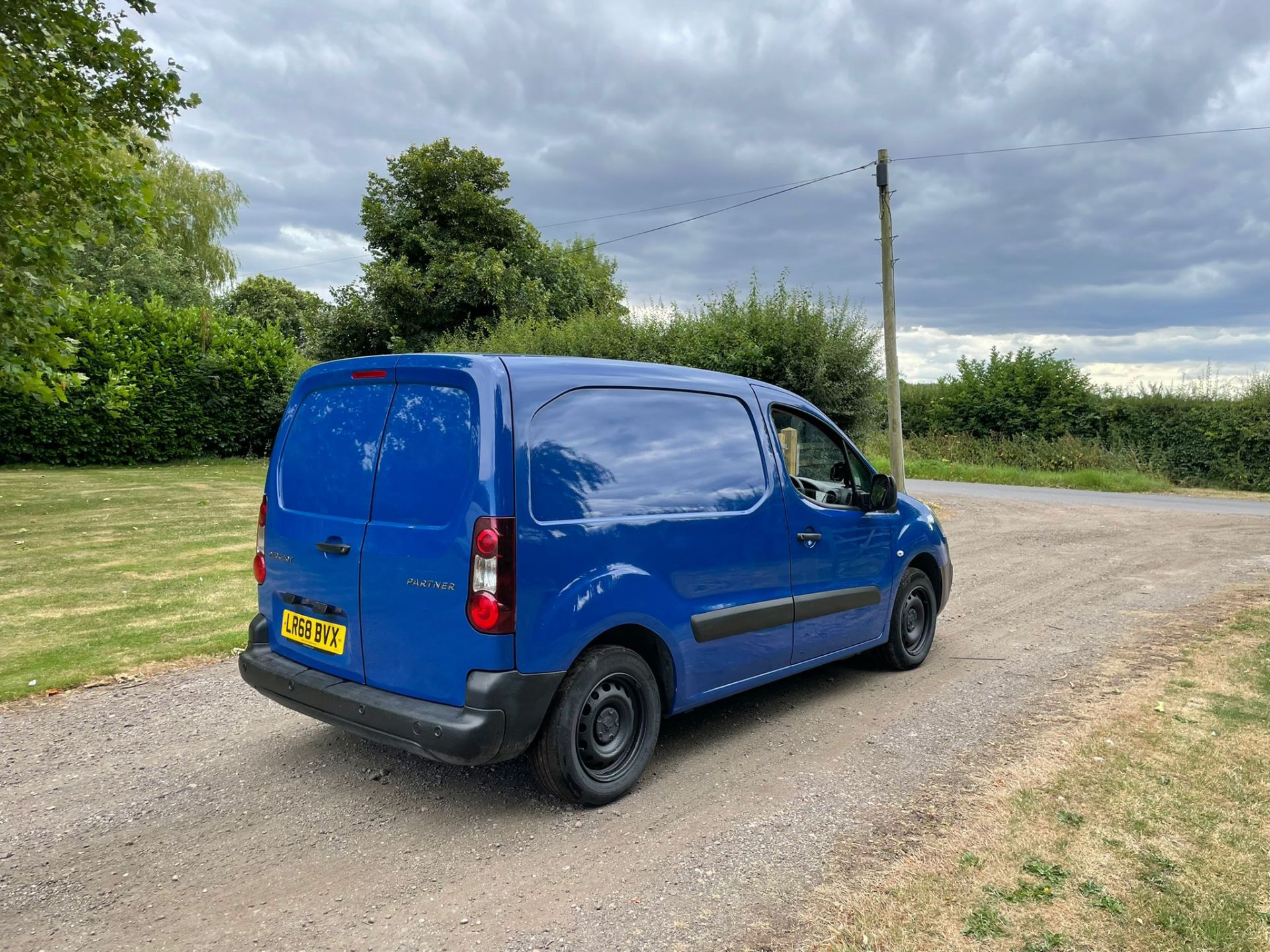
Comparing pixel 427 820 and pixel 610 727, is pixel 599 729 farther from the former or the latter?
pixel 427 820

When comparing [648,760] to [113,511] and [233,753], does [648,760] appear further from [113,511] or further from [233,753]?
[113,511]

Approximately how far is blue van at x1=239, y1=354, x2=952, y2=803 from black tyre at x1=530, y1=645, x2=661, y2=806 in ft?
0.03

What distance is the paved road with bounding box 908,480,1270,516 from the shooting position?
17047 millimetres

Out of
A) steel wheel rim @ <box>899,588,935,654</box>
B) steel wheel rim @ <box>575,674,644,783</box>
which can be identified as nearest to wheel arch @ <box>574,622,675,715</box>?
steel wheel rim @ <box>575,674,644,783</box>

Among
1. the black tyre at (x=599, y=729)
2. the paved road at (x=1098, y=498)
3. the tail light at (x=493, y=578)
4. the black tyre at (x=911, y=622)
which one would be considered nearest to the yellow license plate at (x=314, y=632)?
the tail light at (x=493, y=578)

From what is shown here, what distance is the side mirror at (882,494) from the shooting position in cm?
538

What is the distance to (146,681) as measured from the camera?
220 inches

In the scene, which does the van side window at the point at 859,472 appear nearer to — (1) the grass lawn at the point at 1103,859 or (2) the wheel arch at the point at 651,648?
(1) the grass lawn at the point at 1103,859

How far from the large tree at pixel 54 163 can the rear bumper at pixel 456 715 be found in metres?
8.31

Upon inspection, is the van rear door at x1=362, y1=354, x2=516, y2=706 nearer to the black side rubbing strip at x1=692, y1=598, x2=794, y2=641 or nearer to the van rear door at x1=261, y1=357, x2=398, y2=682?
the van rear door at x1=261, y1=357, x2=398, y2=682

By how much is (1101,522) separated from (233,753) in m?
14.2

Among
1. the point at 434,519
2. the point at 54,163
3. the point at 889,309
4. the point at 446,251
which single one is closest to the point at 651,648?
the point at 434,519

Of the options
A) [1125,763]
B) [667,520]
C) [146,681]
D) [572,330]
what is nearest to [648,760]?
[667,520]

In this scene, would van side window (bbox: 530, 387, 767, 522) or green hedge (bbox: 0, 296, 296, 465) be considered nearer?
van side window (bbox: 530, 387, 767, 522)
